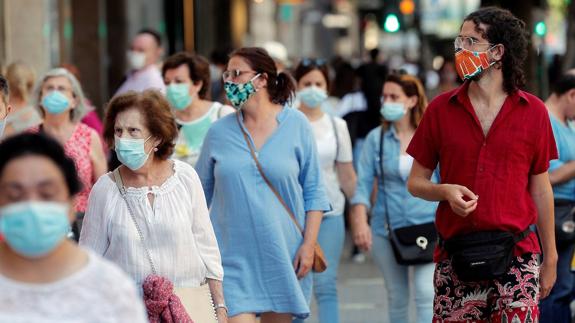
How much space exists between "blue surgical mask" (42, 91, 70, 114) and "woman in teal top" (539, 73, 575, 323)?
329 cm

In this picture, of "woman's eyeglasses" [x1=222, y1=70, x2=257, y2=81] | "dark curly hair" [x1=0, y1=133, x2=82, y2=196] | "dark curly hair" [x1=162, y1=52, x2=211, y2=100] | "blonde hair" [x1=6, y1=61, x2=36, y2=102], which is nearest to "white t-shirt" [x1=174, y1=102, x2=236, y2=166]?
"dark curly hair" [x1=162, y1=52, x2=211, y2=100]

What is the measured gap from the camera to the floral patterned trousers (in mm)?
6469

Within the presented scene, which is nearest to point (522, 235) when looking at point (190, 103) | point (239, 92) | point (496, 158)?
point (496, 158)

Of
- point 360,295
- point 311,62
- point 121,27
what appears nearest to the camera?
point 311,62

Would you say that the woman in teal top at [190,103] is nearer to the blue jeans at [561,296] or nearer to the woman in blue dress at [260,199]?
the woman in blue dress at [260,199]

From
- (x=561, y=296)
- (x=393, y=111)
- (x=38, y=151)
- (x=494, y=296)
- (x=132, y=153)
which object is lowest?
(x=561, y=296)

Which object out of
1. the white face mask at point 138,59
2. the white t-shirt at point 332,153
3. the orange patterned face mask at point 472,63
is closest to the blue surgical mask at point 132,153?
the orange patterned face mask at point 472,63

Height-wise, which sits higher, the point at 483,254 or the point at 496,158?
the point at 496,158

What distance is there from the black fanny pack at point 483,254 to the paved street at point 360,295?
209 inches

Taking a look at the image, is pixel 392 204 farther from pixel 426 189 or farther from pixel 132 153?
pixel 132 153

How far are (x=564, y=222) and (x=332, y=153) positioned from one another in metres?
1.67

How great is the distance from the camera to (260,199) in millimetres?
7766

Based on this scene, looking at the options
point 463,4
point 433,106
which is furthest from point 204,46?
point 463,4

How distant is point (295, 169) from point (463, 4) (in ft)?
205
